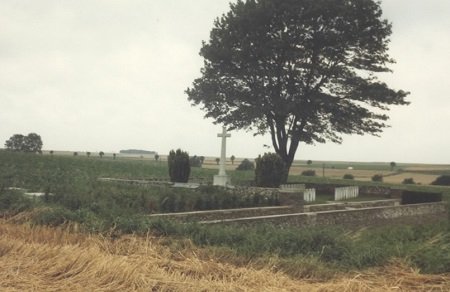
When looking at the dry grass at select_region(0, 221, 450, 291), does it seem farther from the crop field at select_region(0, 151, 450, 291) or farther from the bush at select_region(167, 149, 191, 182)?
the bush at select_region(167, 149, 191, 182)

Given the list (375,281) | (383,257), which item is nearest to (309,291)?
(375,281)

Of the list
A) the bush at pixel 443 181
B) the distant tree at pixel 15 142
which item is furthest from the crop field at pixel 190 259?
the distant tree at pixel 15 142

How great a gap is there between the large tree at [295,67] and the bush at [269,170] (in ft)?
19.3

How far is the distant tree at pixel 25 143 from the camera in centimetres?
8850

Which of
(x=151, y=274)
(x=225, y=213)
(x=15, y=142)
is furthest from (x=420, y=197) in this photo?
(x=15, y=142)

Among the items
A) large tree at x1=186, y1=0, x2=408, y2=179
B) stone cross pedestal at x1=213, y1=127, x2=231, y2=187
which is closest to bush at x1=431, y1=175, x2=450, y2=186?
large tree at x1=186, y1=0, x2=408, y2=179

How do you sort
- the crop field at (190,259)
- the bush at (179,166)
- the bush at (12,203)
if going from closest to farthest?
the crop field at (190,259) → the bush at (12,203) → the bush at (179,166)

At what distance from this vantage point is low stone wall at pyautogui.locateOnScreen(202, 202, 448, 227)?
44.3ft

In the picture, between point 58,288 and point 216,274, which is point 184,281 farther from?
point 58,288

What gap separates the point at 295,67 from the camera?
31531 millimetres

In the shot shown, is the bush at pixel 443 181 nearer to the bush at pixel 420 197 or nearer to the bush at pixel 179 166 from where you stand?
the bush at pixel 420 197

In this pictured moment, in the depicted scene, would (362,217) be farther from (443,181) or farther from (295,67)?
(443,181)

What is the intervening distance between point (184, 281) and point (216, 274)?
464 mm

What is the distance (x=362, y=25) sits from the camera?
3064 centimetres
